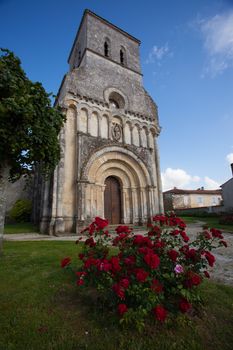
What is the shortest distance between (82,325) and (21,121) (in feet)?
16.6

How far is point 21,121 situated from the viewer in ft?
17.3

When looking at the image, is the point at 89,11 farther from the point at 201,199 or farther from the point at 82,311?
the point at 201,199

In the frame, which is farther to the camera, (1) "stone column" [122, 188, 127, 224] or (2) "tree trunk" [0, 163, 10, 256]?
(1) "stone column" [122, 188, 127, 224]

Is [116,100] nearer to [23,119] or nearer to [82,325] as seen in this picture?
[23,119]

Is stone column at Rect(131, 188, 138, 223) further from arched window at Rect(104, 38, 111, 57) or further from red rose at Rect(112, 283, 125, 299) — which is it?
arched window at Rect(104, 38, 111, 57)

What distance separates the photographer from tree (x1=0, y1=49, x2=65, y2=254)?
502 centimetres

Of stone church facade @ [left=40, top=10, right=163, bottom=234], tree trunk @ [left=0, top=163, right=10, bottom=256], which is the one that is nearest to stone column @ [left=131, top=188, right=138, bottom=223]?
stone church facade @ [left=40, top=10, right=163, bottom=234]

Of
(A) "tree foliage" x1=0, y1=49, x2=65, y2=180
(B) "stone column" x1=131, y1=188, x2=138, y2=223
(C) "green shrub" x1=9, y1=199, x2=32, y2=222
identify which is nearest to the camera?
(A) "tree foliage" x1=0, y1=49, x2=65, y2=180

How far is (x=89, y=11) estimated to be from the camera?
661 inches

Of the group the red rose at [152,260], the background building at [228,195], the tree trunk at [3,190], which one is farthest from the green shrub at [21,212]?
the background building at [228,195]

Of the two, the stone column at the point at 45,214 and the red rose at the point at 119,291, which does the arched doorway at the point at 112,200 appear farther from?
the red rose at the point at 119,291

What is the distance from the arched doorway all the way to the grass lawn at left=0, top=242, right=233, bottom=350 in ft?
33.0

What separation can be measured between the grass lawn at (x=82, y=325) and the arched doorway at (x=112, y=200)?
33.0 feet

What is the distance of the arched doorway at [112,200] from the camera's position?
43.9 ft
